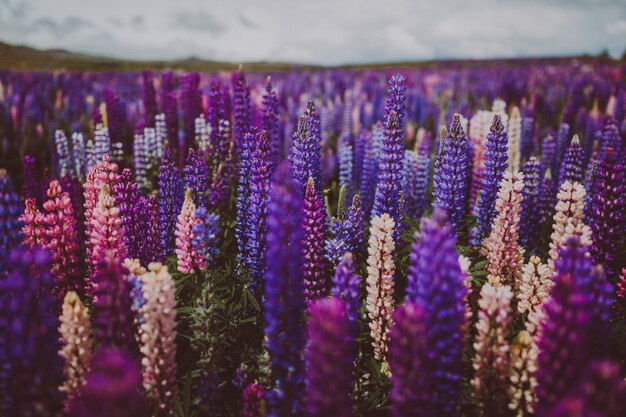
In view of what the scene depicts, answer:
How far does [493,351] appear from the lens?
304cm

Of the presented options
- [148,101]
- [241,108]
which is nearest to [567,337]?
[241,108]

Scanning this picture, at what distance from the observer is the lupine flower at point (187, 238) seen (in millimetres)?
3918

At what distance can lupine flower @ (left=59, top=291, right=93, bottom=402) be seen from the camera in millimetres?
3000

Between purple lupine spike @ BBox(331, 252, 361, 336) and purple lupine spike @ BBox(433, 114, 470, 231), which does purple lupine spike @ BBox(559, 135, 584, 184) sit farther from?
purple lupine spike @ BBox(331, 252, 361, 336)

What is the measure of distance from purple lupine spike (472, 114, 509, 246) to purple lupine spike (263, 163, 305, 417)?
8.66ft

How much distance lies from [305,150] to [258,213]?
3.48 ft

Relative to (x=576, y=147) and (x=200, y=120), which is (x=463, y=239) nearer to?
(x=576, y=147)

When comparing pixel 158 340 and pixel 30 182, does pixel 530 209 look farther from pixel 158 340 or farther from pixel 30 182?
pixel 30 182

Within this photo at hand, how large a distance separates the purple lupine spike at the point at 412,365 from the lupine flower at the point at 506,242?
6.31 feet

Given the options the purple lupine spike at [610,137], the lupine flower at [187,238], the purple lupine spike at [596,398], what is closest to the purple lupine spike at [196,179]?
the lupine flower at [187,238]

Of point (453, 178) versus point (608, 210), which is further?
point (453, 178)

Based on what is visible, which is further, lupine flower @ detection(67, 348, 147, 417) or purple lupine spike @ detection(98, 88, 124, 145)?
purple lupine spike @ detection(98, 88, 124, 145)

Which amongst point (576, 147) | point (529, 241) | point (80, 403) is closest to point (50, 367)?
point (80, 403)

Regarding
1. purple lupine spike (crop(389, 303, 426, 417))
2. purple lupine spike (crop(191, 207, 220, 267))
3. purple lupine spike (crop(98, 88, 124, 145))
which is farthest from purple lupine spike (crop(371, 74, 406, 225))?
purple lupine spike (crop(98, 88, 124, 145))
